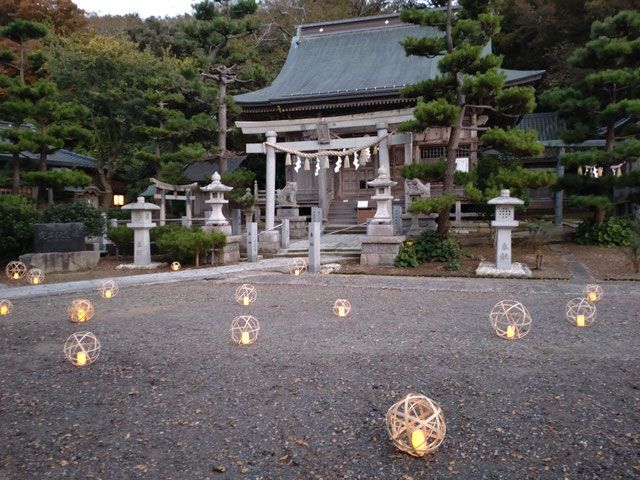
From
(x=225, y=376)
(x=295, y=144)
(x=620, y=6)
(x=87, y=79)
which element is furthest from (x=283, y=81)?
(x=225, y=376)

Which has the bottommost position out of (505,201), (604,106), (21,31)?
(505,201)

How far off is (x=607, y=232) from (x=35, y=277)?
45.3 feet

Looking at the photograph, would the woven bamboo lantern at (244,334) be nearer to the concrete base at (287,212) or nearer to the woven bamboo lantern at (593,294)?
the woven bamboo lantern at (593,294)

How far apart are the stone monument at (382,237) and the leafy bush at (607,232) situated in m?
5.60

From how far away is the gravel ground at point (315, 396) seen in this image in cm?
259

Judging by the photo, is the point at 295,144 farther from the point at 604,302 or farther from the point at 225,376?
the point at 225,376

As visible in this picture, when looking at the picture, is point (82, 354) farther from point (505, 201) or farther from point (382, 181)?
point (382, 181)

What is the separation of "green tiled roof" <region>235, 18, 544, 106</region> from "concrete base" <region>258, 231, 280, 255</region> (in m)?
6.29

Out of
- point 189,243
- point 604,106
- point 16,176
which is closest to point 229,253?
point 189,243

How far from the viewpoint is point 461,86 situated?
10.1m

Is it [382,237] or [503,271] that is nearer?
[503,271]

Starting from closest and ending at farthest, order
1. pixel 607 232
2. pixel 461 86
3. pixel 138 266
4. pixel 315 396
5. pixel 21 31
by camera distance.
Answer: pixel 315 396
pixel 461 86
pixel 138 266
pixel 607 232
pixel 21 31

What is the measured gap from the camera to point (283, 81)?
1997 centimetres

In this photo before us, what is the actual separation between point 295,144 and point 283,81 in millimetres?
7357
